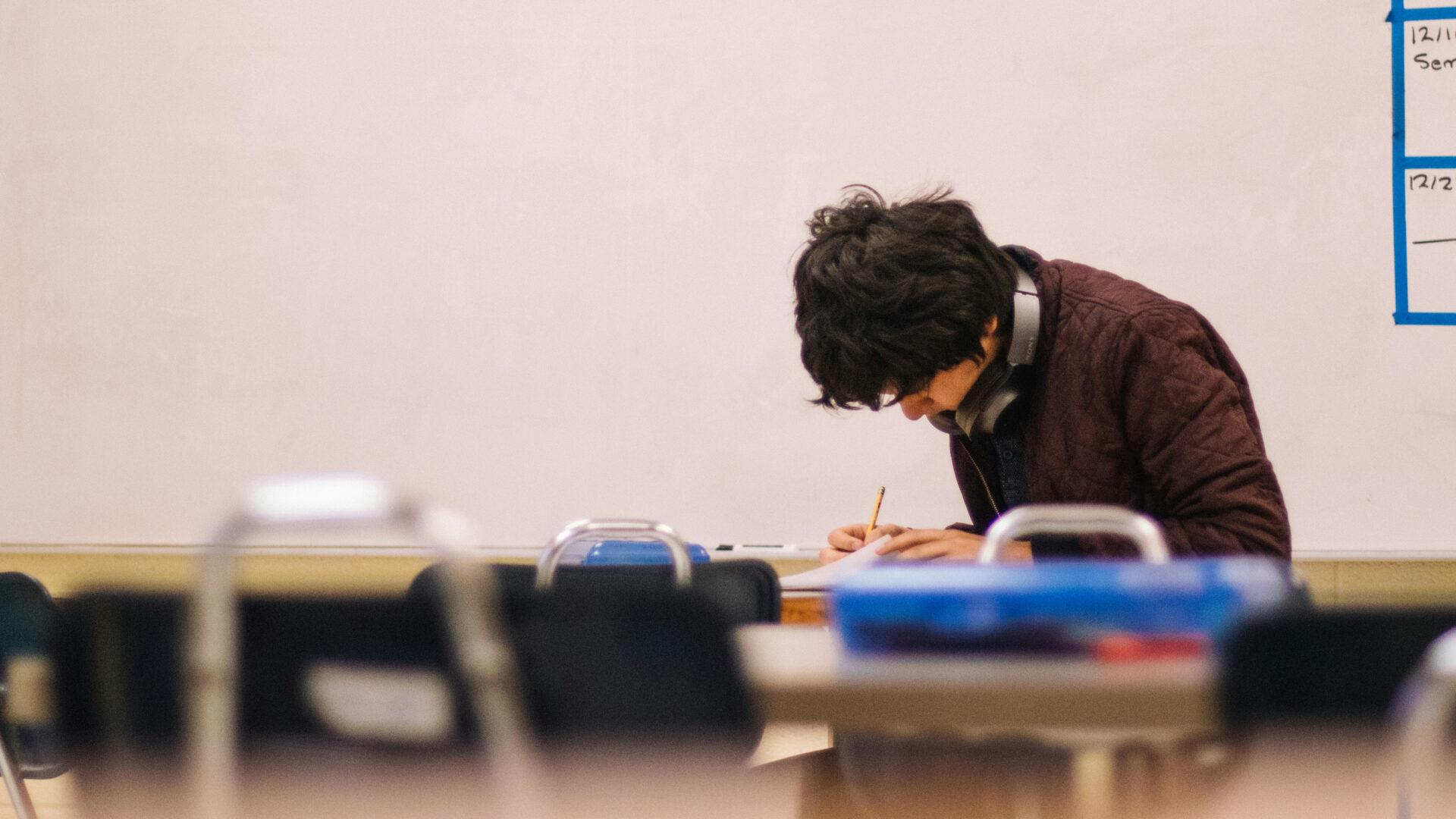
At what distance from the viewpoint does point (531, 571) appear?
64.5 inches

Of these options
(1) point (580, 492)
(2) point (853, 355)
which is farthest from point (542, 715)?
(1) point (580, 492)

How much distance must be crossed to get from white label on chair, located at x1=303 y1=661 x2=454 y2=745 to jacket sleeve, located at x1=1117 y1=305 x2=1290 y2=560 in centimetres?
101

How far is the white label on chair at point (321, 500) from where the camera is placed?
1.96 ft

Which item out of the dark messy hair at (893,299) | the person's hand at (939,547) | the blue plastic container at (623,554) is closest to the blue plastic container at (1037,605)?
the person's hand at (939,547)

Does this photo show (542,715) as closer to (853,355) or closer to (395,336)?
(853,355)

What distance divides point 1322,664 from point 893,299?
892 mm

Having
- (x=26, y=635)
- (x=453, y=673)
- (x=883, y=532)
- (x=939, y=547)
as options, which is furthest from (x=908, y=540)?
(x=26, y=635)

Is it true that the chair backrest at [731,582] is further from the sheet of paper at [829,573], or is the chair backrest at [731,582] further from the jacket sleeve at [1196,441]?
the jacket sleeve at [1196,441]

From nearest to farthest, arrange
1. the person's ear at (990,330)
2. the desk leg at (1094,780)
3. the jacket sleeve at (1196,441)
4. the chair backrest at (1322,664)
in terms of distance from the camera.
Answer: the chair backrest at (1322,664) → the desk leg at (1094,780) → the jacket sleeve at (1196,441) → the person's ear at (990,330)

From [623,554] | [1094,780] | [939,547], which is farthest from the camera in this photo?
[623,554]

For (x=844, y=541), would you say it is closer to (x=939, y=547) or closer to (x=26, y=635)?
(x=939, y=547)

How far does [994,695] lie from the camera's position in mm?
632

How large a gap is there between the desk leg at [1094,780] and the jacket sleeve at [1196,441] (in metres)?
0.50

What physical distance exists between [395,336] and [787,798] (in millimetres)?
1868
